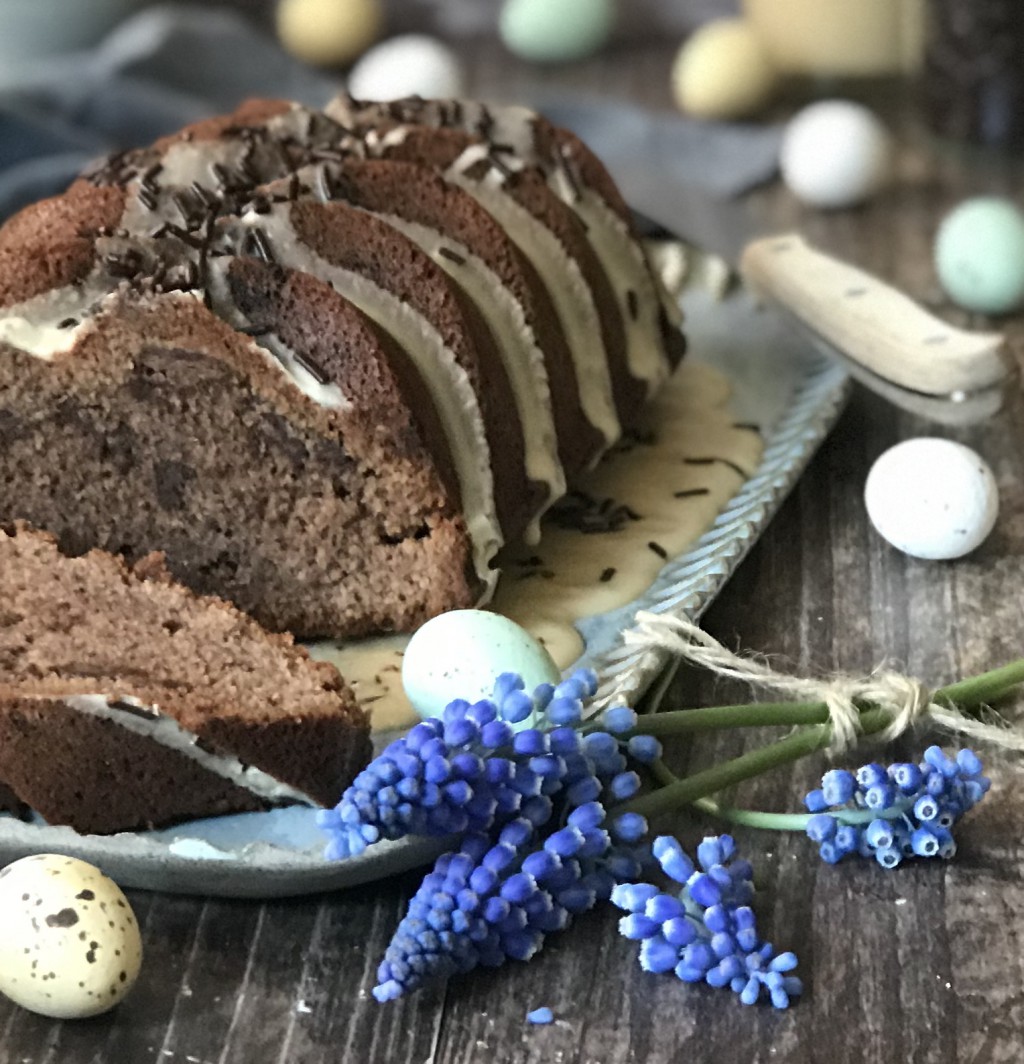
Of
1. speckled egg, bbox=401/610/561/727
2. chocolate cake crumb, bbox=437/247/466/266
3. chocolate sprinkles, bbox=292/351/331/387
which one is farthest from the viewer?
chocolate cake crumb, bbox=437/247/466/266

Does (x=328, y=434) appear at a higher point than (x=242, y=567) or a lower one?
higher

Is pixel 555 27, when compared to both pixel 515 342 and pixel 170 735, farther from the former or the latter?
pixel 170 735

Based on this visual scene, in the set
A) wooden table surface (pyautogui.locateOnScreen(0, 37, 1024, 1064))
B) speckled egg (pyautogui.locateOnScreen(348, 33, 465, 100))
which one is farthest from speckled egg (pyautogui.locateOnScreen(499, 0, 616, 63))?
wooden table surface (pyautogui.locateOnScreen(0, 37, 1024, 1064))

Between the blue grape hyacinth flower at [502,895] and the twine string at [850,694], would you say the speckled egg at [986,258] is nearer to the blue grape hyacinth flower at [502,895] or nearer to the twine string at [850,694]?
the twine string at [850,694]

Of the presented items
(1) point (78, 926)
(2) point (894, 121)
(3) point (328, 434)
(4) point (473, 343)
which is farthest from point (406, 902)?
(2) point (894, 121)

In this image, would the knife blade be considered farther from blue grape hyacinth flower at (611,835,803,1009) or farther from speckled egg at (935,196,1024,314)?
blue grape hyacinth flower at (611,835,803,1009)

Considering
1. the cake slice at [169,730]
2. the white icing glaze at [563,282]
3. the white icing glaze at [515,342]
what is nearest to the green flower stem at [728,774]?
the cake slice at [169,730]

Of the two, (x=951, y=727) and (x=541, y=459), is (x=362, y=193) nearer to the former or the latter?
(x=541, y=459)
